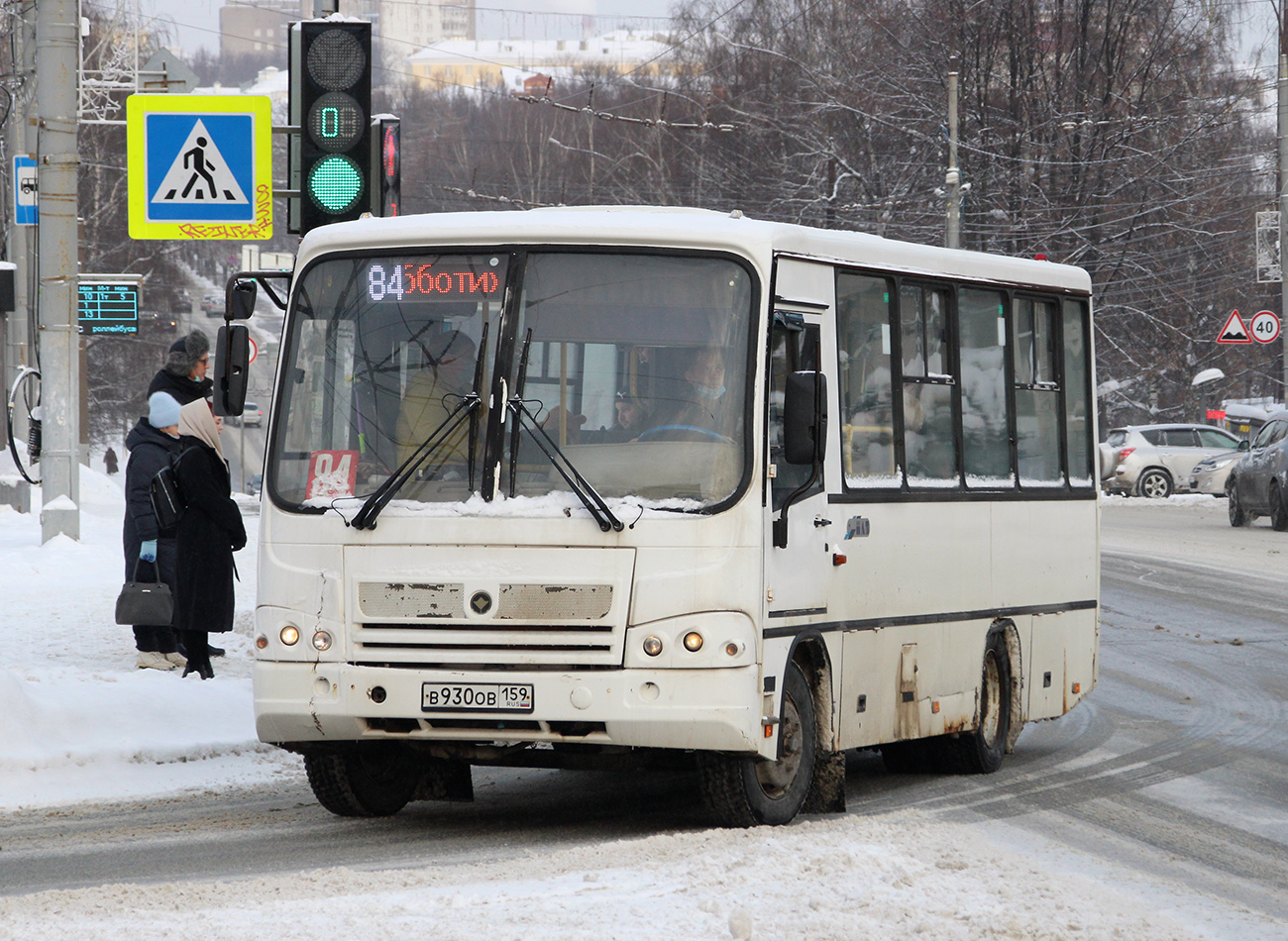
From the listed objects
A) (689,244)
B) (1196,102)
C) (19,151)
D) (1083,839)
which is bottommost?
(1083,839)

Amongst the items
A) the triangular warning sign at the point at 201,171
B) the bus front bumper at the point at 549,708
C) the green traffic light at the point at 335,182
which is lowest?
the bus front bumper at the point at 549,708

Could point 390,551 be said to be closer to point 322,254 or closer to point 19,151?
point 322,254

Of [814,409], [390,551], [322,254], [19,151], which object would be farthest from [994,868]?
[19,151]

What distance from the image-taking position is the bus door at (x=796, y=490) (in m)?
7.88

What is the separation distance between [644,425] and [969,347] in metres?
2.82

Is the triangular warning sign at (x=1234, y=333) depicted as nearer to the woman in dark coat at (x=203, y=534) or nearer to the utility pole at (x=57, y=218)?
the utility pole at (x=57, y=218)

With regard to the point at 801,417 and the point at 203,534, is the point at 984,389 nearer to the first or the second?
the point at 801,417

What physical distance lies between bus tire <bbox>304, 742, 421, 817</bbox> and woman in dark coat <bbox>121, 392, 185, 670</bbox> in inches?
157

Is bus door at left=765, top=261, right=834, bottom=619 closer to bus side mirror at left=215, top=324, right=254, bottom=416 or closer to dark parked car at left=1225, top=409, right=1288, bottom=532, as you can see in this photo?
bus side mirror at left=215, top=324, right=254, bottom=416

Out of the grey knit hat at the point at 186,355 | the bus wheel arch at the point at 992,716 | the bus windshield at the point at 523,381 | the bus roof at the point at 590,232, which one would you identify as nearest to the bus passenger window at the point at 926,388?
the bus roof at the point at 590,232

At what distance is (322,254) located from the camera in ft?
27.2

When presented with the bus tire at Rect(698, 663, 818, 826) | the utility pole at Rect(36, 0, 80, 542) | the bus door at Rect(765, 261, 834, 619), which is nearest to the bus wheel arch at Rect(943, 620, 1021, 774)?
the bus tire at Rect(698, 663, 818, 826)

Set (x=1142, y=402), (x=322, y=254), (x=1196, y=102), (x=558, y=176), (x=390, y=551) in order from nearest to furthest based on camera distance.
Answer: (x=390, y=551) < (x=322, y=254) < (x=1196, y=102) < (x=1142, y=402) < (x=558, y=176)

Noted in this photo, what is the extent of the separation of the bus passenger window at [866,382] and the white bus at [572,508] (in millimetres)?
24
